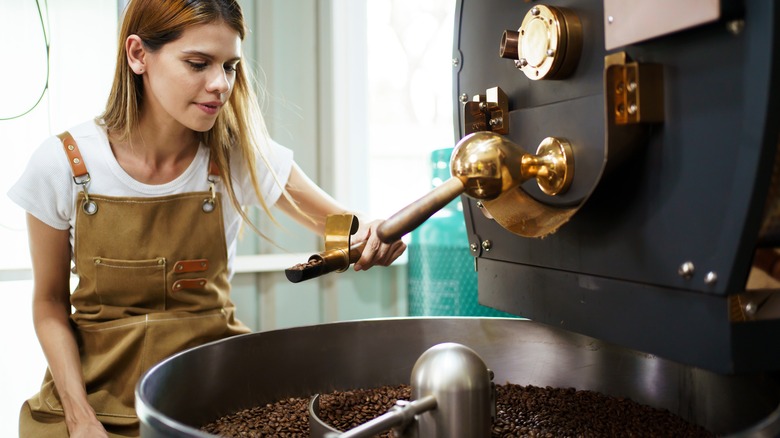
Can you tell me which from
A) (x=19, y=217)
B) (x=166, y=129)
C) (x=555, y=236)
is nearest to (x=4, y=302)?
(x=19, y=217)

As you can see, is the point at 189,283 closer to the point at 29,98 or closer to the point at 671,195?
the point at 29,98

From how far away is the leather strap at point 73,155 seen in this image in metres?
1.34

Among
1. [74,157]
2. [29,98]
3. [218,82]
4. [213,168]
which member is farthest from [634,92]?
[29,98]

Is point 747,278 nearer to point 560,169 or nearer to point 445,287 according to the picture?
point 560,169

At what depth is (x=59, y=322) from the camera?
134 cm

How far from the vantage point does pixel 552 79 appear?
2.47 ft

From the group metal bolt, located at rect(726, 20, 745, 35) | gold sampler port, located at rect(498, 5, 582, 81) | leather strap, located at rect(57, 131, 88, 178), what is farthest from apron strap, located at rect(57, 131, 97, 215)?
metal bolt, located at rect(726, 20, 745, 35)

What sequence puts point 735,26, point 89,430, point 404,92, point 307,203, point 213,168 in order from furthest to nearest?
point 404,92 < point 307,203 < point 213,168 < point 89,430 < point 735,26

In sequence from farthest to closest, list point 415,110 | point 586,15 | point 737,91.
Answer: point 415,110, point 586,15, point 737,91

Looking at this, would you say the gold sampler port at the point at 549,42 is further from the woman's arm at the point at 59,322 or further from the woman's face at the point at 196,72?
the woman's arm at the point at 59,322

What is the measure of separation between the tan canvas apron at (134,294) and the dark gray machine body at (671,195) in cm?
75

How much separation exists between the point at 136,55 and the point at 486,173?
0.95 metres

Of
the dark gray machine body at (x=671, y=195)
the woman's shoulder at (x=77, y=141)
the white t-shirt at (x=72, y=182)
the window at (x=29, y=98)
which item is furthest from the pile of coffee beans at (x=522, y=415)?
the window at (x=29, y=98)

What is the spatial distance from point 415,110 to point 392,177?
23cm
